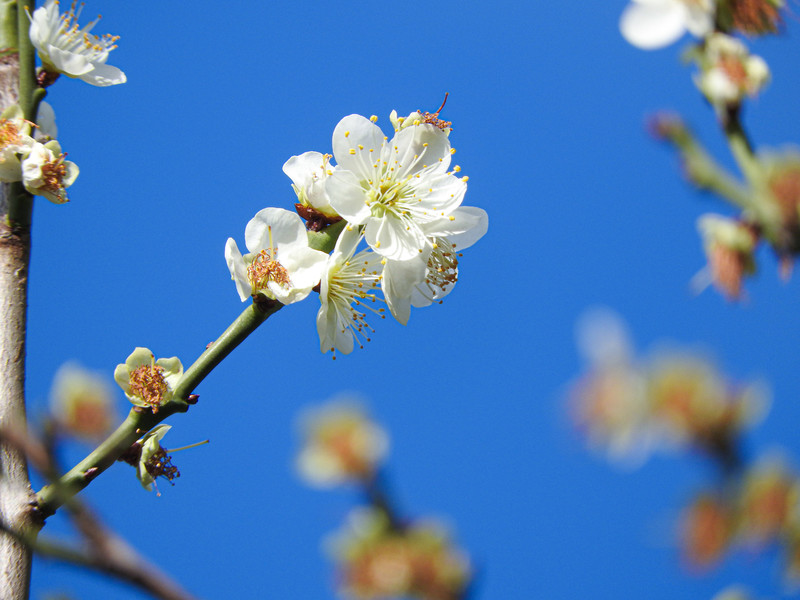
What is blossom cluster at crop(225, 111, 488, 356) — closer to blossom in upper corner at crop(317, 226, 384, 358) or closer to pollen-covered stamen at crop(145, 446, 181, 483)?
blossom in upper corner at crop(317, 226, 384, 358)

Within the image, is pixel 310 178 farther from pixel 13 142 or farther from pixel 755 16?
pixel 755 16

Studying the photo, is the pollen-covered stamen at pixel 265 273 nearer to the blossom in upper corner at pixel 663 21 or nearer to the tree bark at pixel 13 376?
the tree bark at pixel 13 376

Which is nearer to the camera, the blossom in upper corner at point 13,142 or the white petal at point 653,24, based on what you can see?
the white petal at point 653,24

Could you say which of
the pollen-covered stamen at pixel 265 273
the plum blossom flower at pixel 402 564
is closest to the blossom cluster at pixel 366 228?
the pollen-covered stamen at pixel 265 273

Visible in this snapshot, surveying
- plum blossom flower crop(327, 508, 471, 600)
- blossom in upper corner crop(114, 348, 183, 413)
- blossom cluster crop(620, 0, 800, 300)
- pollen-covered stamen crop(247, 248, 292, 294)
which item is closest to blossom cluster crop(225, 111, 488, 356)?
pollen-covered stamen crop(247, 248, 292, 294)

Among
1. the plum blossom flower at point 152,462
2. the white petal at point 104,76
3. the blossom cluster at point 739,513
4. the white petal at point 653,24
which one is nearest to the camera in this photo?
the blossom cluster at point 739,513

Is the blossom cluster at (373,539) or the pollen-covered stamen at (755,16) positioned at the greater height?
the pollen-covered stamen at (755,16)

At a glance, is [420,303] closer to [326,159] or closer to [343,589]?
[326,159]
